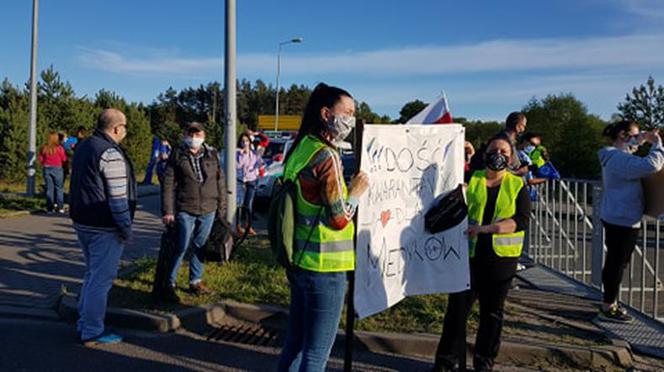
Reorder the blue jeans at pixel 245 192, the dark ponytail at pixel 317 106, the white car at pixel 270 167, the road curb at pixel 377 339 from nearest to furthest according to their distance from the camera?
the dark ponytail at pixel 317 106 < the road curb at pixel 377 339 < the blue jeans at pixel 245 192 < the white car at pixel 270 167

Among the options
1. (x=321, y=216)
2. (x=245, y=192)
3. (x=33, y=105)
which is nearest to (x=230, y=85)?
(x=245, y=192)

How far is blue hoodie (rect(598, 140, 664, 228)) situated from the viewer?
5090 mm

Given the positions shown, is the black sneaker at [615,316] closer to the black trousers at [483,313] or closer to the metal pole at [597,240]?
the metal pole at [597,240]

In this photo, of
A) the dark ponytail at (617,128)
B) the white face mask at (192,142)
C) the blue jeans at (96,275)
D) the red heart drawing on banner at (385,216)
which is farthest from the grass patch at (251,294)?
the dark ponytail at (617,128)

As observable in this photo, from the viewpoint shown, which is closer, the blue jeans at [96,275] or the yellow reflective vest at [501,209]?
the yellow reflective vest at [501,209]

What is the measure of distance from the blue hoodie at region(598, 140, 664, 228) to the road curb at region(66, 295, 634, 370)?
119 cm

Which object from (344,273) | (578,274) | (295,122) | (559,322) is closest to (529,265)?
(578,274)

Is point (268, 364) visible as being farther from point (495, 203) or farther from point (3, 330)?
point (3, 330)

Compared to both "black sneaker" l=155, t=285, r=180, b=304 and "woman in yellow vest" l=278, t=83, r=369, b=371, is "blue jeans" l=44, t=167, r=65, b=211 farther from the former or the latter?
"woman in yellow vest" l=278, t=83, r=369, b=371

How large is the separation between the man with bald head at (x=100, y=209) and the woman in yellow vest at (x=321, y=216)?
2.22m

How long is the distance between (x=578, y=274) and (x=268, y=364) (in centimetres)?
547

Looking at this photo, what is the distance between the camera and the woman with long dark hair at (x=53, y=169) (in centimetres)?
1245

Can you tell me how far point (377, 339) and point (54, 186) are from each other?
408 inches

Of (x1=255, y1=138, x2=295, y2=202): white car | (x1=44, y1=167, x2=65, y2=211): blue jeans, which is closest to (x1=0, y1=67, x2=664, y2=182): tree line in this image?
(x1=255, y1=138, x2=295, y2=202): white car
